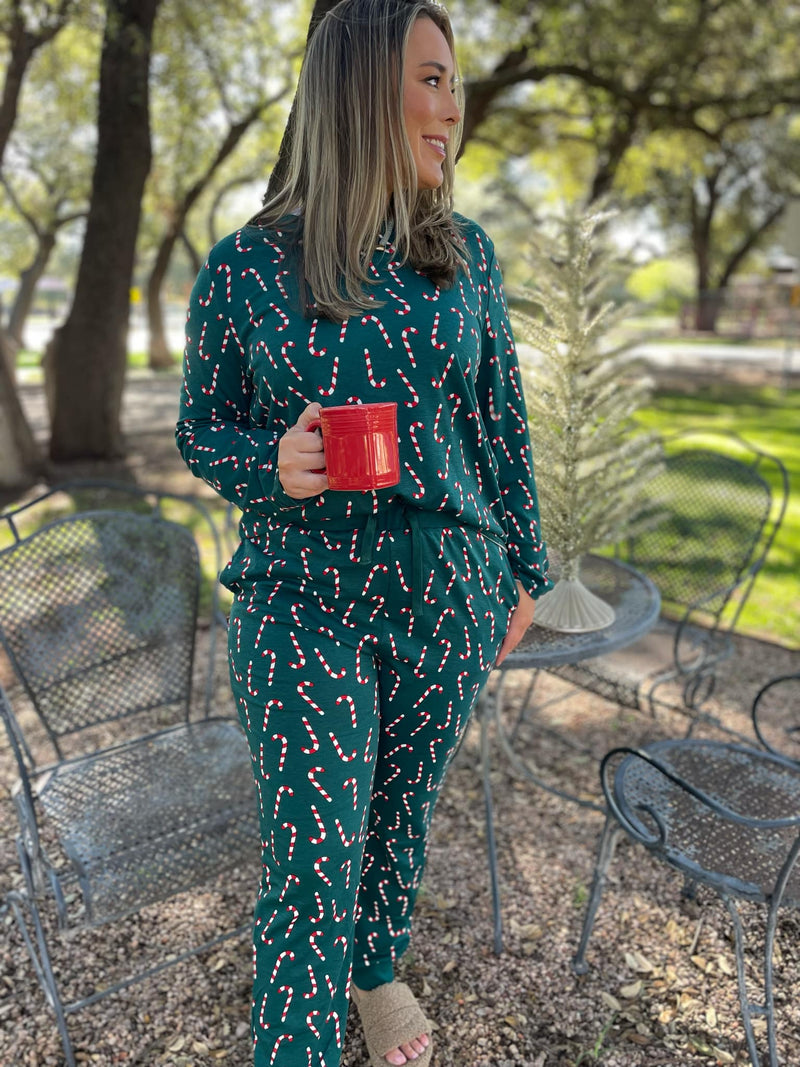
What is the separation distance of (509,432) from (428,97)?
618mm

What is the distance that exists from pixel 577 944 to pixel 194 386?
1837mm

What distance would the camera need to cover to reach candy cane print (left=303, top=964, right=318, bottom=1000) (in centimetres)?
150

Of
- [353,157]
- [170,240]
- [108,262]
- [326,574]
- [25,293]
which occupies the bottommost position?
[326,574]

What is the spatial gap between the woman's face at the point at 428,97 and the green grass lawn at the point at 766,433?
1.75 meters

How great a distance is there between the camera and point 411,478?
4.81ft

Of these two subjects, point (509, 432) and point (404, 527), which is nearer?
point (404, 527)

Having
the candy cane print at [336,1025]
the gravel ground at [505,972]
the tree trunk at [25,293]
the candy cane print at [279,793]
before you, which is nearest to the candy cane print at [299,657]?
the candy cane print at [279,793]

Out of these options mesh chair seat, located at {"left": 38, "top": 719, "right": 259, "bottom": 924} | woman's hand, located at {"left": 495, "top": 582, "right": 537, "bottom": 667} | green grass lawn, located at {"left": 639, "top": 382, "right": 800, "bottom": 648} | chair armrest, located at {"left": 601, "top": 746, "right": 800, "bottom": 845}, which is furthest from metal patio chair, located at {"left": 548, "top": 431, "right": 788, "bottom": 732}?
woman's hand, located at {"left": 495, "top": 582, "right": 537, "bottom": 667}

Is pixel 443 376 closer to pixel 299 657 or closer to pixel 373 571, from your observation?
pixel 373 571

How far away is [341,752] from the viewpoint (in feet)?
4.85

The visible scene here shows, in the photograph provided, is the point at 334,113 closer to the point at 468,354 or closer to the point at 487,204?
the point at 468,354

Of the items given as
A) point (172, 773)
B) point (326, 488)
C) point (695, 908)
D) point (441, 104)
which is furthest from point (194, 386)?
point (695, 908)

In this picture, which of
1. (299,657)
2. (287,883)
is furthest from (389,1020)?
(299,657)

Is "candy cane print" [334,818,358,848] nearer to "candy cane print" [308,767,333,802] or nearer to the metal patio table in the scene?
"candy cane print" [308,767,333,802]
